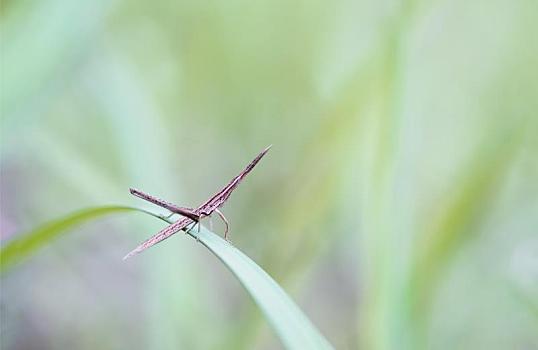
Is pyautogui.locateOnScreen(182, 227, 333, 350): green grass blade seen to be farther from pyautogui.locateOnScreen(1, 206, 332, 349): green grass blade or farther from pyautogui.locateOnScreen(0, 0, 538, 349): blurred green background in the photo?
pyautogui.locateOnScreen(0, 0, 538, 349): blurred green background

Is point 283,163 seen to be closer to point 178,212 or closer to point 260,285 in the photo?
point 178,212

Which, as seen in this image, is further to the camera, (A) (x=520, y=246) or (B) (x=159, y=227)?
(A) (x=520, y=246)

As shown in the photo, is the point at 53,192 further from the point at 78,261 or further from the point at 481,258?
the point at 481,258

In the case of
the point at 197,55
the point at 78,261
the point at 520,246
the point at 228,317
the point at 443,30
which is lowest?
the point at 520,246

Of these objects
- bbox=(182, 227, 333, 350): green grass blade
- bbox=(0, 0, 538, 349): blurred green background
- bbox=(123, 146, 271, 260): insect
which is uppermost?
bbox=(0, 0, 538, 349): blurred green background

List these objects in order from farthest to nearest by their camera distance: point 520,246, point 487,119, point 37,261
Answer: point 487,119 → point 37,261 → point 520,246

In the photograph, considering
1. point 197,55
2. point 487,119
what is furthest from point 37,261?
point 487,119

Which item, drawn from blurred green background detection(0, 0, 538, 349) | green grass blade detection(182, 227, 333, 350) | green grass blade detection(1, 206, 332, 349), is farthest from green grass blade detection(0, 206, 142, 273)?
blurred green background detection(0, 0, 538, 349)
